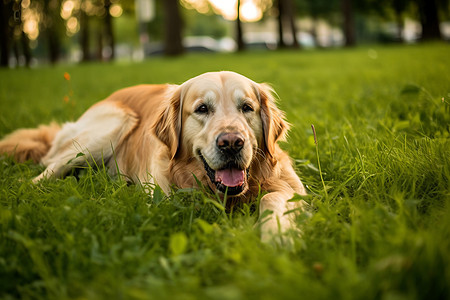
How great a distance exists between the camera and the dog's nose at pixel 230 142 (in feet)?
7.38

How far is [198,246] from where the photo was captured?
182 cm

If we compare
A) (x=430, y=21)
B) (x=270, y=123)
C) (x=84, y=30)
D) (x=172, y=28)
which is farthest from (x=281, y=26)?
(x=270, y=123)

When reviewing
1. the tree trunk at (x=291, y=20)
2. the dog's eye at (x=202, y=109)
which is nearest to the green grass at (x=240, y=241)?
the dog's eye at (x=202, y=109)

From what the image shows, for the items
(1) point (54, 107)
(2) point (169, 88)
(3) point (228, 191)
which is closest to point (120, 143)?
(2) point (169, 88)

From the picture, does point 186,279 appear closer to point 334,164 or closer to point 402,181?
point 402,181

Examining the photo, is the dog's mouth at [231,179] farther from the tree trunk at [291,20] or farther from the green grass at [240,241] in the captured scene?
the tree trunk at [291,20]

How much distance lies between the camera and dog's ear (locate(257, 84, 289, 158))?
2.74 meters

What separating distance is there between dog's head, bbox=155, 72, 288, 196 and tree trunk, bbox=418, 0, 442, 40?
27464 mm

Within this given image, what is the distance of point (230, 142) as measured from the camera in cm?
225

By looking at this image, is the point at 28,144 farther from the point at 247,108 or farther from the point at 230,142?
the point at 230,142

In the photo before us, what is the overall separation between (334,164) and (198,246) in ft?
4.90

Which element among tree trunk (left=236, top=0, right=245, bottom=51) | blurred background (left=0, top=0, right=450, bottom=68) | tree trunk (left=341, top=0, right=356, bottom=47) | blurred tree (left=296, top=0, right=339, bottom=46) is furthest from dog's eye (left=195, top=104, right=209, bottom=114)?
blurred tree (left=296, top=0, right=339, bottom=46)

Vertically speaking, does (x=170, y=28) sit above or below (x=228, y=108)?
above

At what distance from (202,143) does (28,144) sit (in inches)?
87.4
